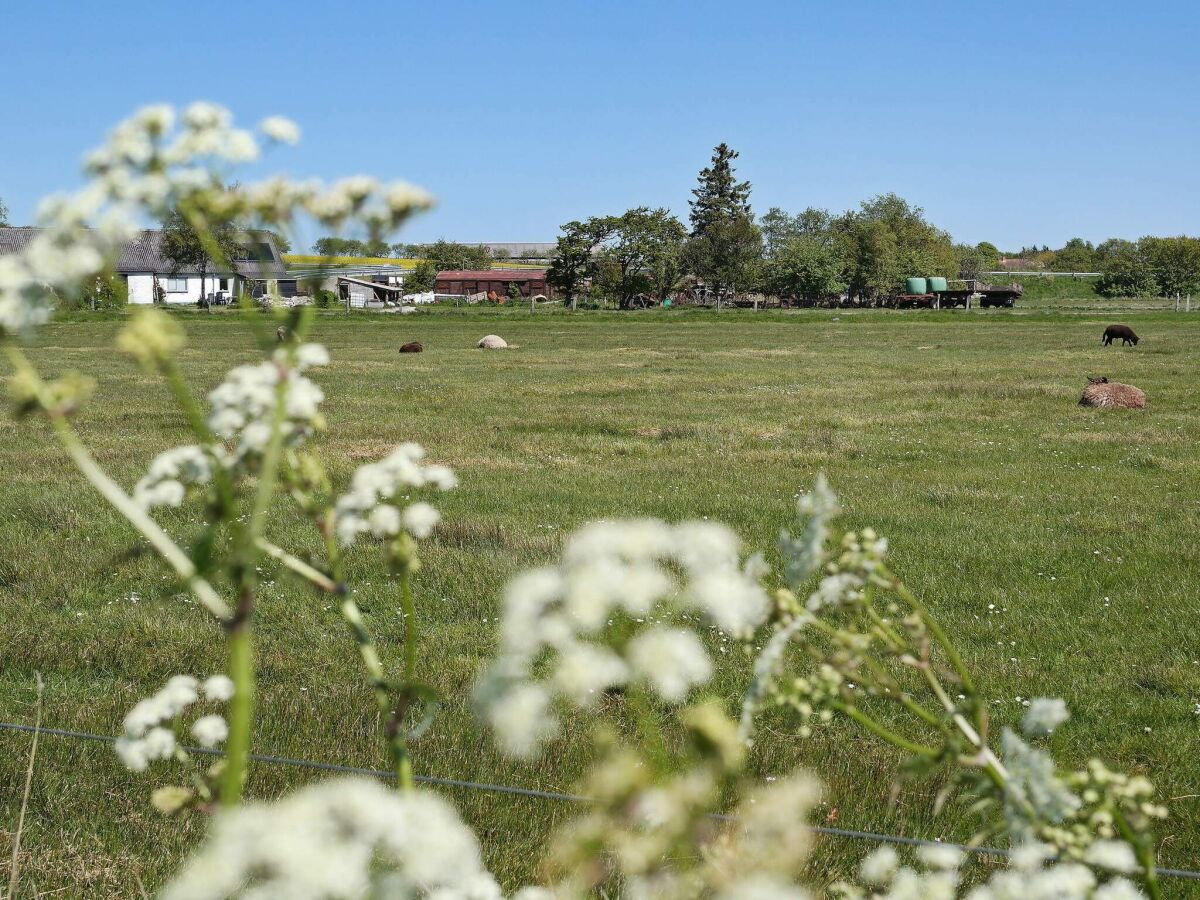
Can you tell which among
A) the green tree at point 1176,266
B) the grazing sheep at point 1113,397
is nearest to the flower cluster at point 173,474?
the grazing sheep at point 1113,397

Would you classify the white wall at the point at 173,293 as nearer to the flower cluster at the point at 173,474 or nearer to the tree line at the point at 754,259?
the tree line at the point at 754,259

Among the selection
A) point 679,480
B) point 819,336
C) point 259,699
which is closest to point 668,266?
point 819,336

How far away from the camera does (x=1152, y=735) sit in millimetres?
5727

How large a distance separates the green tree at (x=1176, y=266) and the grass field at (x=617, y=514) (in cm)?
7885

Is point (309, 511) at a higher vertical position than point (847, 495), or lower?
higher

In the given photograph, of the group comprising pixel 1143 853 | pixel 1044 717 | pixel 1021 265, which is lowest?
pixel 1143 853

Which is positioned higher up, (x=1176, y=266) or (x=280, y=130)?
(x=1176, y=266)

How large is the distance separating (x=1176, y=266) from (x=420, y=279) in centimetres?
6816

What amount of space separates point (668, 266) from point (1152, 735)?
83.3m

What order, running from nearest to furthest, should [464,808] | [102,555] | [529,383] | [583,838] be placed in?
[583,838], [464,808], [102,555], [529,383]

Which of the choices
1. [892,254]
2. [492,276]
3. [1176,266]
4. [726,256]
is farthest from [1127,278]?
[492,276]

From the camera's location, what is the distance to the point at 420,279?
113 metres

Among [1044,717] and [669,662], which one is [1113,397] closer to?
[1044,717]

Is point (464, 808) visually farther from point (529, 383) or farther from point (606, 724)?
point (529, 383)
